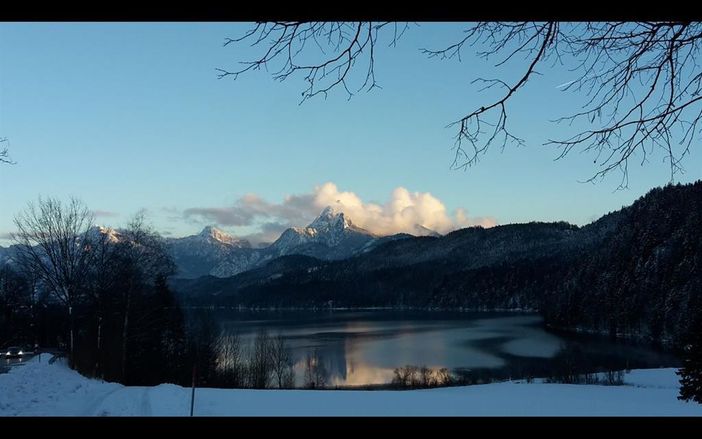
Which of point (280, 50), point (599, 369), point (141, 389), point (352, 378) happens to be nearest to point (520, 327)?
point (599, 369)

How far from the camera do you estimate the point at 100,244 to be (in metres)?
22.7

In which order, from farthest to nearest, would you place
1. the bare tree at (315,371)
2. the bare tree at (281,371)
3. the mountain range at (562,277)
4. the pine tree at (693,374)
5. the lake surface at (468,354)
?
the mountain range at (562,277) < the lake surface at (468,354) < the bare tree at (315,371) < the bare tree at (281,371) < the pine tree at (693,374)

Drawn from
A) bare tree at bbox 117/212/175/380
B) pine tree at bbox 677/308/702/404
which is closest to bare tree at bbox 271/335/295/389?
bare tree at bbox 117/212/175/380

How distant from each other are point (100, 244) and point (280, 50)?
907 inches

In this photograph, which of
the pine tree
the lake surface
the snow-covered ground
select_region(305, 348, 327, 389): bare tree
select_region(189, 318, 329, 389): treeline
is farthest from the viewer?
the lake surface

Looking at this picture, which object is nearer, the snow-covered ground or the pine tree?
the snow-covered ground

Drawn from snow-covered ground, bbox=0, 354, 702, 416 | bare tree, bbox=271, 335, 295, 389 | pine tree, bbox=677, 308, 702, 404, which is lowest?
bare tree, bbox=271, 335, 295, 389

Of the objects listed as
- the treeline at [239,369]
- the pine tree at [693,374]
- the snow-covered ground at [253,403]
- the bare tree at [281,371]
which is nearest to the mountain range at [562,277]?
the pine tree at [693,374]

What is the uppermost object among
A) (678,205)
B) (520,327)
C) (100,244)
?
(678,205)

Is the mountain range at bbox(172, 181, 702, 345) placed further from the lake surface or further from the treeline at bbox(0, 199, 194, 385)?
the treeline at bbox(0, 199, 194, 385)

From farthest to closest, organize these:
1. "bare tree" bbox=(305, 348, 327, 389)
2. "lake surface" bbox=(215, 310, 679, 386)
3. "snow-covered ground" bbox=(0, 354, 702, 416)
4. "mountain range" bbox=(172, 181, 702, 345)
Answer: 1. "mountain range" bbox=(172, 181, 702, 345)
2. "lake surface" bbox=(215, 310, 679, 386)
3. "bare tree" bbox=(305, 348, 327, 389)
4. "snow-covered ground" bbox=(0, 354, 702, 416)

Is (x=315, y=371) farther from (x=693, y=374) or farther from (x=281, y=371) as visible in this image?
(x=693, y=374)

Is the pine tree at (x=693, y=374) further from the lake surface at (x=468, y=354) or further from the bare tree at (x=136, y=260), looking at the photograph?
the bare tree at (x=136, y=260)
